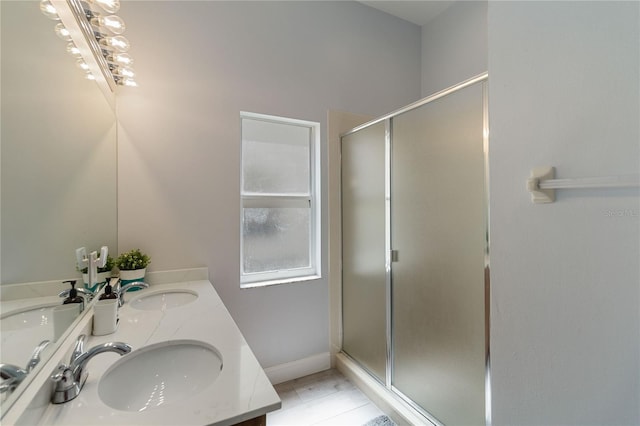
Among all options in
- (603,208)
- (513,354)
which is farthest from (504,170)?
(513,354)

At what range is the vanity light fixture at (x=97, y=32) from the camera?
89cm

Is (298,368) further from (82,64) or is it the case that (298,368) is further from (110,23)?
(110,23)

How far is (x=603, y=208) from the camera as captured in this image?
0.71 m

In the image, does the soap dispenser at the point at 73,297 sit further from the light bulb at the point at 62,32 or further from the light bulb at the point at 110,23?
the light bulb at the point at 110,23

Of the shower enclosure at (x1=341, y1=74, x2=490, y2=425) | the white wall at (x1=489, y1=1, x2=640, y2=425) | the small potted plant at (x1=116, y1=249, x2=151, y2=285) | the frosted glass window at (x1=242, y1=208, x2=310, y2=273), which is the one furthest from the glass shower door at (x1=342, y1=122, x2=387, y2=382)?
the small potted plant at (x1=116, y1=249, x2=151, y2=285)

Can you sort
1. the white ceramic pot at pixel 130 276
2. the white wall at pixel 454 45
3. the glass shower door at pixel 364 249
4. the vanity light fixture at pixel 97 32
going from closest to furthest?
the vanity light fixture at pixel 97 32 < the white ceramic pot at pixel 130 276 < the glass shower door at pixel 364 249 < the white wall at pixel 454 45

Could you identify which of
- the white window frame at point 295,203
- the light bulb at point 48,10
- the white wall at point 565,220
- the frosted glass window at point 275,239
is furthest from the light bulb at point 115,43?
the white wall at point 565,220

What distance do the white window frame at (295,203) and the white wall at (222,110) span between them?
0.22ft

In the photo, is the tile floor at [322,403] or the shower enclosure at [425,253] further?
the tile floor at [322,403]

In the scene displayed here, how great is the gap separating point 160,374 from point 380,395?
4.63ft

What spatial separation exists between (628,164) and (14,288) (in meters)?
1.51

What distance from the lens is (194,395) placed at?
0.68m

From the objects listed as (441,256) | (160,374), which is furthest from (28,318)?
(441,256)

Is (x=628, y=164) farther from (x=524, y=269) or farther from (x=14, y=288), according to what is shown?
(x=14, y=288)
